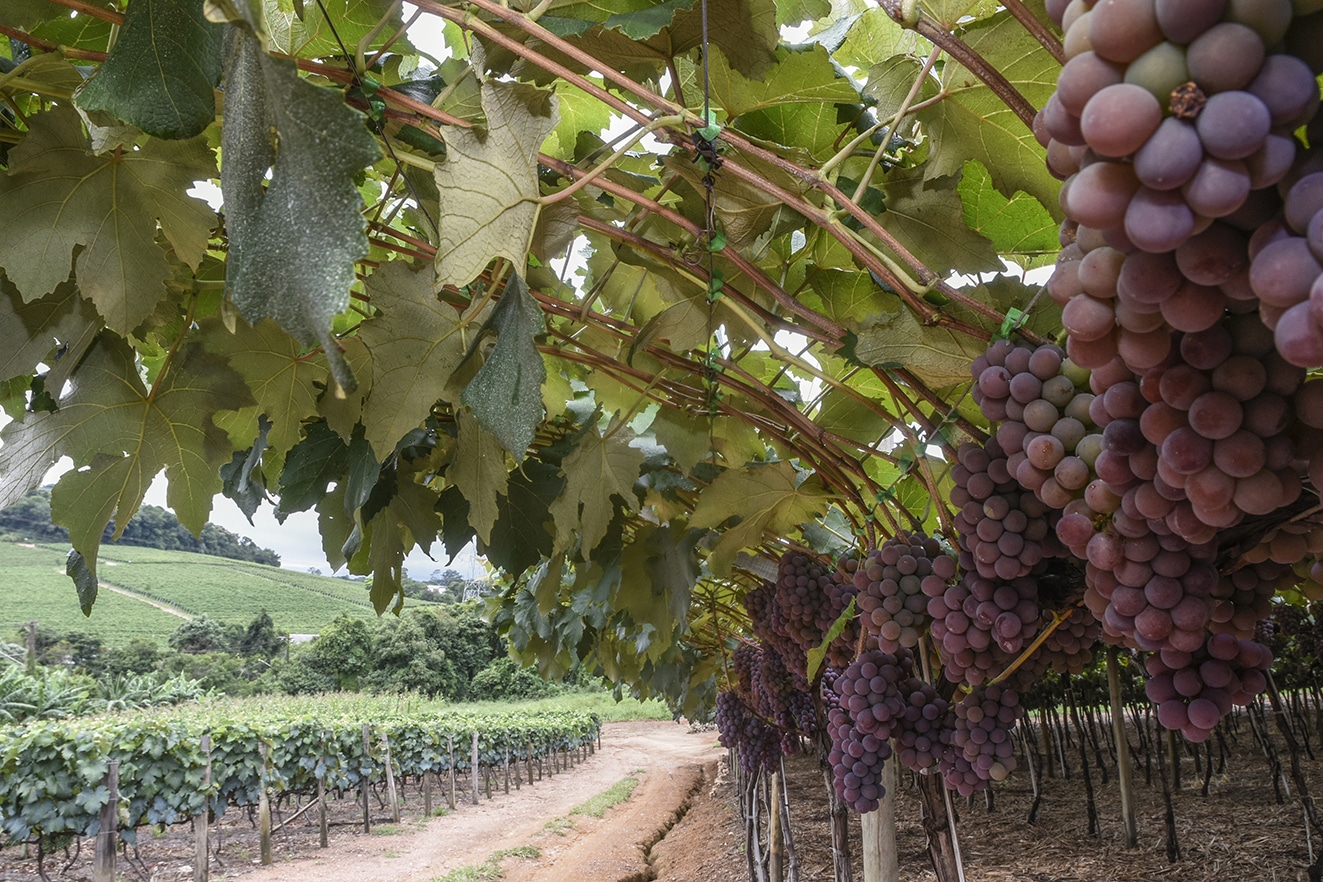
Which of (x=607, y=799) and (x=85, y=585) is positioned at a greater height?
(x=85, y=585)

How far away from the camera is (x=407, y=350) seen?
1162 mm

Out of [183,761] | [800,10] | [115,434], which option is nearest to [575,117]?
[800,10]

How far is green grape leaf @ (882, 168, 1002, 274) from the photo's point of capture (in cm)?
107

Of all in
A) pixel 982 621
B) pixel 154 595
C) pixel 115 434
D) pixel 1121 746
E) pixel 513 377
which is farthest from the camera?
pixel 154 595

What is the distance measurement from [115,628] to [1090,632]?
60.3 m

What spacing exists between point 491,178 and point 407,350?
0.43 metres

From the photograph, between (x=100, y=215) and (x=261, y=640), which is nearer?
(x=100, y=215)

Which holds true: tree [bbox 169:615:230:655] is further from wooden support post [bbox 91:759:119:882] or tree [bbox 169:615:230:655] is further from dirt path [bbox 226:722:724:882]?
wooden support post [bbox 91:759:119:882]

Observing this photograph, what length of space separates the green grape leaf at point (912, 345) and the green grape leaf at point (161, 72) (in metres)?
0.71

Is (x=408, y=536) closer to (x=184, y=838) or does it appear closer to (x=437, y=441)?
(x=437, y=441)

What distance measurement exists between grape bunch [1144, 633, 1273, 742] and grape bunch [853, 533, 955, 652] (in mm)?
514

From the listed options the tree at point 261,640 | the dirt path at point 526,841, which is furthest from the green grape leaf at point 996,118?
the tree at point 261,640

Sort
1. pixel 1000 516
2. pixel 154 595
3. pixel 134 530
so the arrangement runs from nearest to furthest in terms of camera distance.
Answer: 1. pixel 1000 516
2. pixel 154 595
3. pixel 134 530

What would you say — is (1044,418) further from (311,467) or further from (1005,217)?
(311,467)
